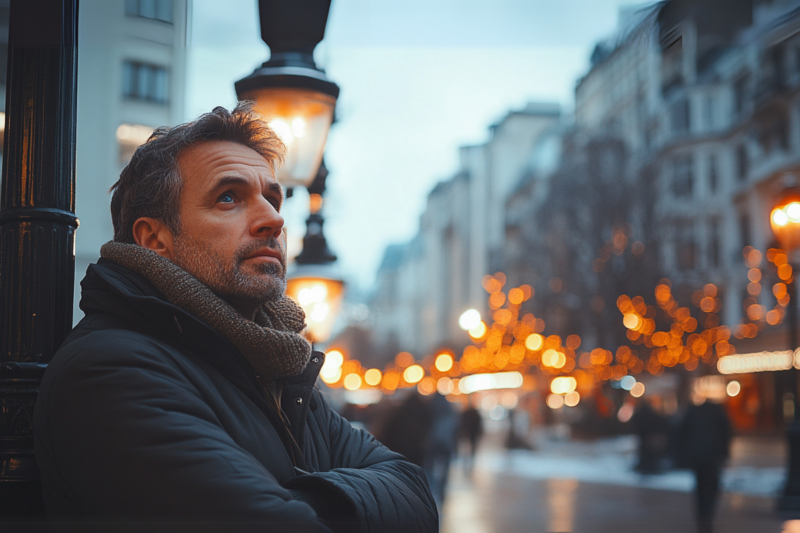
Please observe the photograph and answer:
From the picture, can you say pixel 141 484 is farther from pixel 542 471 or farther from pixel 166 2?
pixel 542 471

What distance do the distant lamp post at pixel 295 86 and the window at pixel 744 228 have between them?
37.1 metres

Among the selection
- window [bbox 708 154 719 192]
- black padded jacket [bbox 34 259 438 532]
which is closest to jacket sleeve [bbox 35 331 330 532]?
black padded jacket [bbox 34 259 438 532]

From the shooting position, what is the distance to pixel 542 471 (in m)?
21.2

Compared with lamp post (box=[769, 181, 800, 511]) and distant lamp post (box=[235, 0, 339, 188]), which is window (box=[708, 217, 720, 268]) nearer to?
lamp post (box=[769, 181, 800, 511])

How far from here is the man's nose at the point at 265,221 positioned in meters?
1.91

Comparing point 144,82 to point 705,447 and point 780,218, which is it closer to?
point 705,447

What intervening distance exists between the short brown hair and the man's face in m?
0.03

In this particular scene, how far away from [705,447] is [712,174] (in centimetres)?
3362

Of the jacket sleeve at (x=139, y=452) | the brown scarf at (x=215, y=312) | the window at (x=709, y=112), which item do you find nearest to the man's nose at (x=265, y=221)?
the brown scarf at (x=215, y=312)

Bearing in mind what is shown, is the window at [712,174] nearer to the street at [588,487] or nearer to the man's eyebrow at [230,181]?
the street at [588,487]

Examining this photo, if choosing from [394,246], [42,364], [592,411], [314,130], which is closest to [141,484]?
[42,364]

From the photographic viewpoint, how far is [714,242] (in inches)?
1567

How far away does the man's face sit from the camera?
1.89m

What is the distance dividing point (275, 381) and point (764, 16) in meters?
1.39
